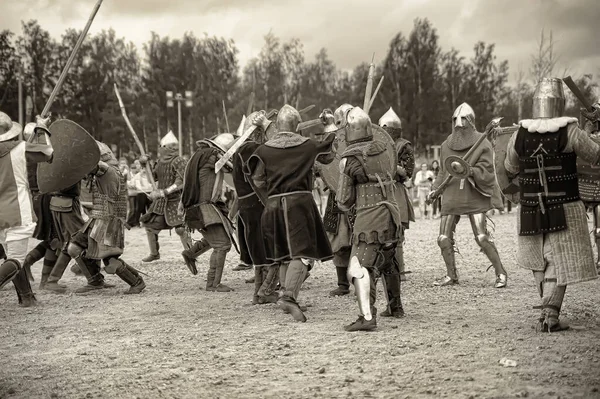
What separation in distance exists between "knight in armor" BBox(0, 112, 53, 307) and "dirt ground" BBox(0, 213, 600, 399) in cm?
56

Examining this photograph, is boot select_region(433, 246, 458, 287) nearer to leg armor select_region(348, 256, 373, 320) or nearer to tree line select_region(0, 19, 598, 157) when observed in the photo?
leg armor select_region(348, 256, 373, 320)

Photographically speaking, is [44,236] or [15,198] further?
[44,236]

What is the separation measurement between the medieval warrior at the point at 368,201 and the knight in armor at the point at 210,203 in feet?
8.06

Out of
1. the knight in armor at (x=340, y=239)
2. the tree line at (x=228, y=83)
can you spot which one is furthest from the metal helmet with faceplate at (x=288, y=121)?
the tree line at (x=228, y=83)

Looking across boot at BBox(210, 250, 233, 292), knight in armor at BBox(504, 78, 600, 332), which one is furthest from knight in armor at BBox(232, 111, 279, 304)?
knight in armor at BBox(504, 78, 600, 332)

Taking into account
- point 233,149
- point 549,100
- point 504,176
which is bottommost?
point 504,176

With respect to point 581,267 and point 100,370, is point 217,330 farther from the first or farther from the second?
point 581,267

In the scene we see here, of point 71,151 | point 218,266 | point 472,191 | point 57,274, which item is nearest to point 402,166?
point 472,191

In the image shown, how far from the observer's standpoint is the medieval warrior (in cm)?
583

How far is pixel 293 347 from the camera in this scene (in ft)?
17.5

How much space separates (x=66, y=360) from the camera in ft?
16.8

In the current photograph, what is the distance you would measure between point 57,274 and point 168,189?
1.72 metres

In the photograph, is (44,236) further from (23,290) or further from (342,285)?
(342,285)

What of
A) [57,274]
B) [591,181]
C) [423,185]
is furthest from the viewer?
[423,185]
